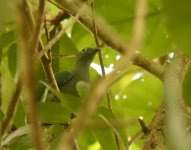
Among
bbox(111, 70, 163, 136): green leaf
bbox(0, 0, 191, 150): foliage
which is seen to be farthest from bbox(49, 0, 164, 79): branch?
bbox(111, 70, 163, 136): green leaf

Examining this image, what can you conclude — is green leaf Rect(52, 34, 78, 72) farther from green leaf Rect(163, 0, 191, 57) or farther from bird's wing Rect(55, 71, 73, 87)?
green leaf Rect(163, 0, 191, 57)

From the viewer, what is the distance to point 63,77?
2.15 metres

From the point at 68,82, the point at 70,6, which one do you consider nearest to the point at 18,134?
the point at 70,6

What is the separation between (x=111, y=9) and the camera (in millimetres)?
1783

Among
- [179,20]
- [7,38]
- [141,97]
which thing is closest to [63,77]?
[141,97]

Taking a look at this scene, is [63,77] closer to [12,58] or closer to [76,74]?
[76,74]

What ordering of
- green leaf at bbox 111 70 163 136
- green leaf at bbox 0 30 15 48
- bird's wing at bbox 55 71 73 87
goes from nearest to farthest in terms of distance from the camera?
1. green leaf at bbox 0 30 15 48
2. green leaf at bbox 111 70 163 136
3. bird's wing at bbox 55 71 73 87

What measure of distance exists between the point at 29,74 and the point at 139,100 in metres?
1.53

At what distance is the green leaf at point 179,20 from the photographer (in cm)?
61

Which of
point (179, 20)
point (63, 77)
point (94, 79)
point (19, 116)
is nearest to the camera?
point (179, 20)

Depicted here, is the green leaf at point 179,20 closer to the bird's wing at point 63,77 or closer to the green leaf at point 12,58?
the green leaf at point 12,58

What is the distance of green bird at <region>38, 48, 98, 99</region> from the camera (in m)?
2.15

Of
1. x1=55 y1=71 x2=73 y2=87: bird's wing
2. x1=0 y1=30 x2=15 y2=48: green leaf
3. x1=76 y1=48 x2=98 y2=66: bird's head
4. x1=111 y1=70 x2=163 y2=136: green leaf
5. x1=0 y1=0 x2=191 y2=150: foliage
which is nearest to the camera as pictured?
x1=0 y1=0 x2=191 y2=150: foliage

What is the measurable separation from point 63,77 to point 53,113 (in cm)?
99
